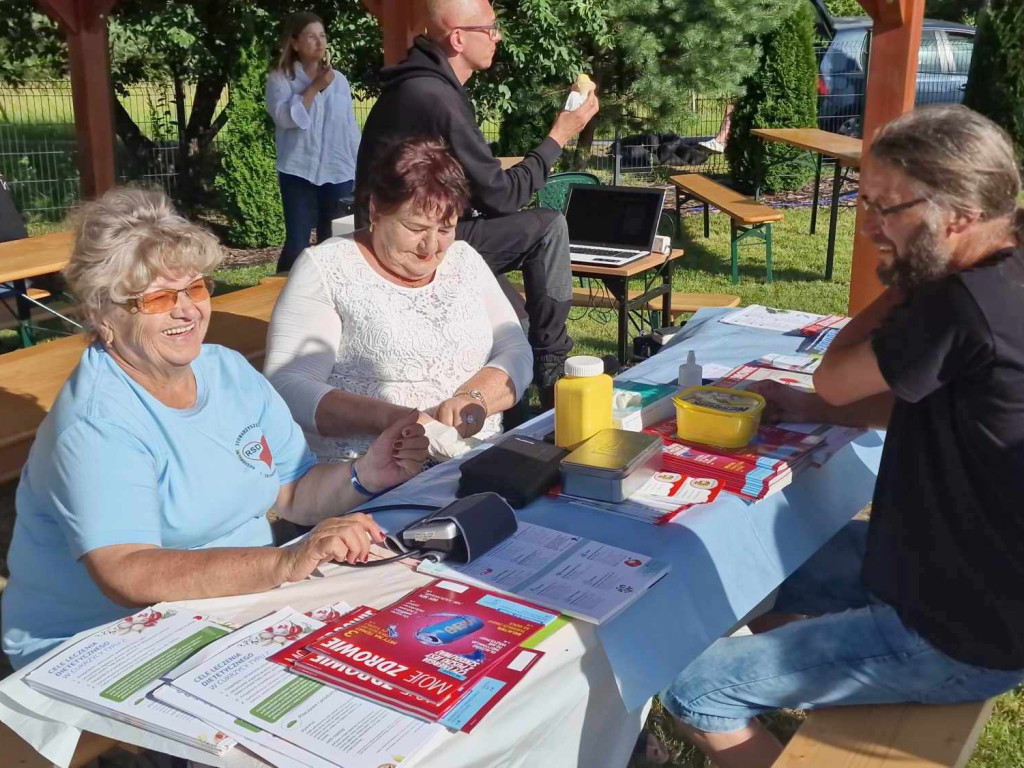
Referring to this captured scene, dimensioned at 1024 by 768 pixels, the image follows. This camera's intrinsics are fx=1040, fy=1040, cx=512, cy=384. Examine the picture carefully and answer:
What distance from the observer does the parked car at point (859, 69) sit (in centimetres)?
1274

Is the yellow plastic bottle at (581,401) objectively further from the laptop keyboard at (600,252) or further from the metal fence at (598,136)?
the metal fence at (598,136)

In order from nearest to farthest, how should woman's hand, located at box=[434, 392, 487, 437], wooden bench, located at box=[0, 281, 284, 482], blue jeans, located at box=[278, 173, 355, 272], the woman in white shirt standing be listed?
woman's hand, located at box=[434, 392, 487, 437], wooden bench, located at box=[0, 281, 284, 482], the woman in white shirt standing, blue jeans, located at box=[278, 173, 355, 272]

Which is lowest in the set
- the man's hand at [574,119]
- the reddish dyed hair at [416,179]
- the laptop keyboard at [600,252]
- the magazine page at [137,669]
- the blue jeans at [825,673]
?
the blue jeans at [825,673]

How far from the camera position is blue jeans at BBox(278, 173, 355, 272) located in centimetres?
739

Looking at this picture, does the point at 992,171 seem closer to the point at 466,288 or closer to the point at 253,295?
the point at 466,288

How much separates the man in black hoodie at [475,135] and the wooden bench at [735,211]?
12.6ft

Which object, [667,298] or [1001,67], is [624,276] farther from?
[1001,67]

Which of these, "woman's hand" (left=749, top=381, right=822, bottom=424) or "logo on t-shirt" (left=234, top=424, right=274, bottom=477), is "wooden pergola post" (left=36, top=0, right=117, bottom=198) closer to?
"logo on t-shirt" (left=234, top=424, right=274, bottom=477)

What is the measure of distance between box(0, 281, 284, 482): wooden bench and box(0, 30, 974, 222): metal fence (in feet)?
19.4

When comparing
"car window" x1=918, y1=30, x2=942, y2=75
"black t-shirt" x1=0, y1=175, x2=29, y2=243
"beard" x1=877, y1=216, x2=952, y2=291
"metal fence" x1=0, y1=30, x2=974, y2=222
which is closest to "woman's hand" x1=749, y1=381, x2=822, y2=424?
"beard" x1=877, y1=216, x2=952, y2=291

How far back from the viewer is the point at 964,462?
74.4 inches

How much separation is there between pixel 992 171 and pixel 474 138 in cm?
206

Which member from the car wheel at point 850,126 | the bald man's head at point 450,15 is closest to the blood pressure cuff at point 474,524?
the bald man's head at point 450,15

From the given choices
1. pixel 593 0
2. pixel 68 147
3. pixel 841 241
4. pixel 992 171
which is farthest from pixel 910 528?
pixel 68 147
